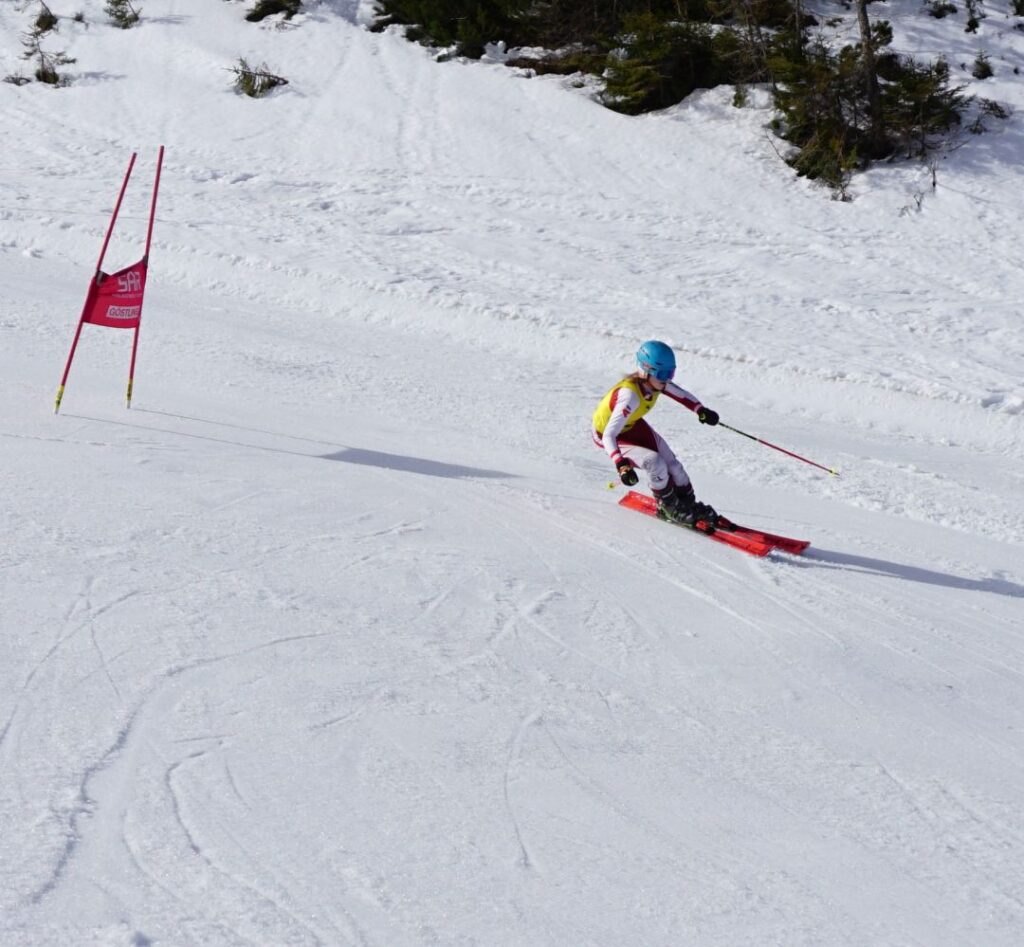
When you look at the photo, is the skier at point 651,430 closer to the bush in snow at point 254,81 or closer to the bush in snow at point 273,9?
the bush in snow at point 254,81

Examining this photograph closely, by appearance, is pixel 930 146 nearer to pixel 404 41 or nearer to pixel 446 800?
A: pixel 404 41

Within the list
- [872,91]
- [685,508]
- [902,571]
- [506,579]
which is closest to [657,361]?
[685,508]

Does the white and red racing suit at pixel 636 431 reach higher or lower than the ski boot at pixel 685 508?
higher

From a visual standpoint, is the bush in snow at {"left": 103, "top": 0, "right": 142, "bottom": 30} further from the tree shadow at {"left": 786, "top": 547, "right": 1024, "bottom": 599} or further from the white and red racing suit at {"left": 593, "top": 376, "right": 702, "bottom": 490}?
the tree shadow at {"left": 786, "top": 547, "right": 1024, "bottom": 599}

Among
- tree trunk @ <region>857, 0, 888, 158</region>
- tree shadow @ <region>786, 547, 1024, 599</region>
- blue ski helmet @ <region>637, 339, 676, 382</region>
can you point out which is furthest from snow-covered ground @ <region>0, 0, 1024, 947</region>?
blue ski helmet @ <region>637, 339, 676, 382</region>

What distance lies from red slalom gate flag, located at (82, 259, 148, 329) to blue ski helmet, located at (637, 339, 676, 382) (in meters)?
4.00

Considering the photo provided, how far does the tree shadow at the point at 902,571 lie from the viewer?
793cm

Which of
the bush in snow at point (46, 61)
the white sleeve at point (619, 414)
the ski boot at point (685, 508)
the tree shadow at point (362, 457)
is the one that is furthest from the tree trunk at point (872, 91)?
the bush in snow at point (46, 61)

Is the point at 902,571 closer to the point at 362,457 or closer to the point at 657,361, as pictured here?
the point at 657,361

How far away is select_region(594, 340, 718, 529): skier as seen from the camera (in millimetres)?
7883

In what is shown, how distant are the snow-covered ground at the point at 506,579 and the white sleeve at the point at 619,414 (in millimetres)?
656

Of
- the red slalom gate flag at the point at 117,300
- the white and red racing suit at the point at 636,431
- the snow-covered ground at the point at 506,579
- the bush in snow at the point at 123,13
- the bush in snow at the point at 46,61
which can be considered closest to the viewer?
the snow-covered ground at the point at 506,579

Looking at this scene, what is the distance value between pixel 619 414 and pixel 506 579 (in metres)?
1.72

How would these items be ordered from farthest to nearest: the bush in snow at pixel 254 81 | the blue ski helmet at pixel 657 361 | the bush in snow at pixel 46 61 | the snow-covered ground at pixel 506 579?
the bush in snow at pixel 46 61 → the bush in snow at pixel 254 81 → the blue ski helmet at pixel 657 361 → the snow-covered ground at pixel 506 579
